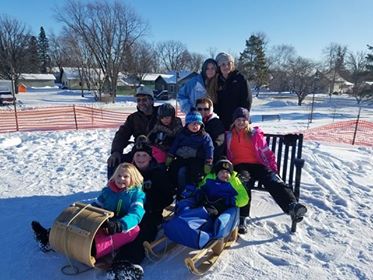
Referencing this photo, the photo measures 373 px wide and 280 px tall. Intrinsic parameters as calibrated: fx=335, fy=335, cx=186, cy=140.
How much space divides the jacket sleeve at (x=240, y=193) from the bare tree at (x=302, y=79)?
36672 millimetres

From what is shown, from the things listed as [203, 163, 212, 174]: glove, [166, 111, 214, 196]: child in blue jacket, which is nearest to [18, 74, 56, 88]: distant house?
[166, 111, 214, 196]: child in blue jacket

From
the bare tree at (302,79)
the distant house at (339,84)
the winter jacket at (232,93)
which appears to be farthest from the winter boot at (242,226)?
the distant house at (339,84)

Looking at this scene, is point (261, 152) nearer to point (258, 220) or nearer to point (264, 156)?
point (264, 156)

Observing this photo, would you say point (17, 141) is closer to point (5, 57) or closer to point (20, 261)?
point (20, 261)

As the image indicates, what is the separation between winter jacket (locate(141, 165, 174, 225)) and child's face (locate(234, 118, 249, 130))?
1.06 metres

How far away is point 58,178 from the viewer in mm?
5715

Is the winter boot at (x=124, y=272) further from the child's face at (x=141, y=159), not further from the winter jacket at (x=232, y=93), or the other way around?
the winter jacket at (x=232, y=93)

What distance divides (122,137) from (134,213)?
5.57 feet

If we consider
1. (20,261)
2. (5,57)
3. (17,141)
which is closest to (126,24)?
(5,57)

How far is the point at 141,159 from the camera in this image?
3.85 metres

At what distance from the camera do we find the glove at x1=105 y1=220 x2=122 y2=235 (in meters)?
2.78

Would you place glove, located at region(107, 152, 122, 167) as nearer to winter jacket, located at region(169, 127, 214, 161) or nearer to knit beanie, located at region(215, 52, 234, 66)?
winter jacket, located at region(169, 127, 214, 161)

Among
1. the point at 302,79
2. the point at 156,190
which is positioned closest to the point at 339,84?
the point at 302,79

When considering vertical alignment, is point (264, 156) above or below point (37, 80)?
above
